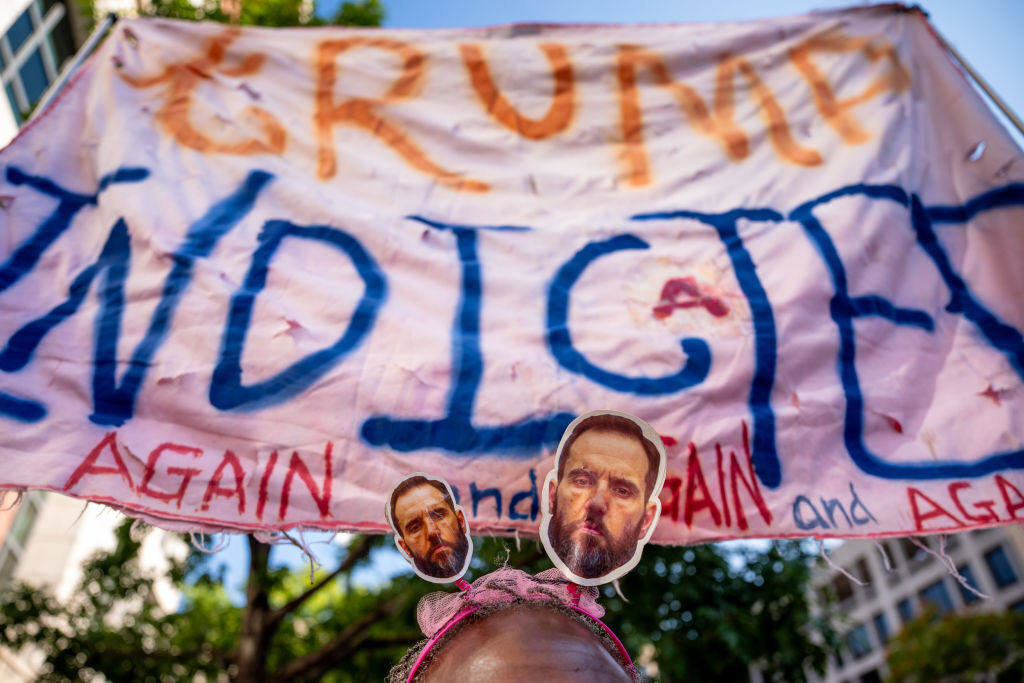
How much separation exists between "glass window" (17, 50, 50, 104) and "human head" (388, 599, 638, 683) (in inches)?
358

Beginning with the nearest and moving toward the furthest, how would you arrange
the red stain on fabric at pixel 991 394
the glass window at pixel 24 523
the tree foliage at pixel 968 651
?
the red stain on fabric at pixel 991 394 < the glass window at pixel 24 523 < the tree foliage at pixel 968 651

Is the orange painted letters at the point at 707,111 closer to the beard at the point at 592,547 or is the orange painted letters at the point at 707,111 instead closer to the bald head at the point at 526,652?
the beard at the point at 592,547


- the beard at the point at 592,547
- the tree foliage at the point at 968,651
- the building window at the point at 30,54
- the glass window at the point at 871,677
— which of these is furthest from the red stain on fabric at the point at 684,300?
the glass window at the point at 871,677

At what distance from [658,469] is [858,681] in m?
37.2

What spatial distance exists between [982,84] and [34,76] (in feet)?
31.2

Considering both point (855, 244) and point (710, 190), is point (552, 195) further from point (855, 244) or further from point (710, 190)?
point (855, 244)

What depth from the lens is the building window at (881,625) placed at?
32125 mm

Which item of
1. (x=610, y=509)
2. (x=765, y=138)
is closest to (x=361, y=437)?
(x=610, y=509)

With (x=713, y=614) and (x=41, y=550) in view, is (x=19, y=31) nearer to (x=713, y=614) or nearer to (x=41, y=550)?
(x=41, y=550)

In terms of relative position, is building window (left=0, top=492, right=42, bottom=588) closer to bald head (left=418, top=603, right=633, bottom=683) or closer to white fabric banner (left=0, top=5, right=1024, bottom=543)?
white fabric banner (left=0, top=5, right=1024, bottom=543)

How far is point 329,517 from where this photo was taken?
6.20 ft

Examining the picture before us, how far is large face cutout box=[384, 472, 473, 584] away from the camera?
164 centimetres

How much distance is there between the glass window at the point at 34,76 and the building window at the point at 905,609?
1303 inches

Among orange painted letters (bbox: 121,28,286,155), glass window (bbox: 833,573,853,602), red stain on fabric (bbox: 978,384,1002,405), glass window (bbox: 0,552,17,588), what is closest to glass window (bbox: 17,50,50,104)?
glass window (bbox: 0,552,17,588)
